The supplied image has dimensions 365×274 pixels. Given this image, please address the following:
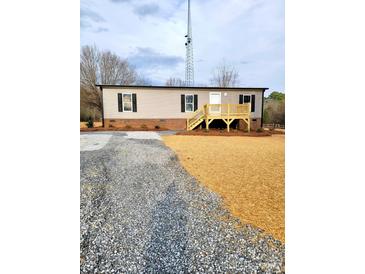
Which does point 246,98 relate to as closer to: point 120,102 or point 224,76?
point 120,102

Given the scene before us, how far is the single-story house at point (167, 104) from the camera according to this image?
11.9m

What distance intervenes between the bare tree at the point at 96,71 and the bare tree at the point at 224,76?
1125 cm

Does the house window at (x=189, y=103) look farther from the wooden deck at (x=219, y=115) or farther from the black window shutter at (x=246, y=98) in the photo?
the black window shutter at (x=246, y=98)

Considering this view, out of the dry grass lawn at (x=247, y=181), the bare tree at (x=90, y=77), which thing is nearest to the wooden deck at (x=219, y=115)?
the dry grass lawn at (x=247, y=181)

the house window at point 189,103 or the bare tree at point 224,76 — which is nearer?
the house window at point 189,103

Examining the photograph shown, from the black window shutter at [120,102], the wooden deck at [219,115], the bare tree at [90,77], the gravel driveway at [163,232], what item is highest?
the bare tree at [90,77]

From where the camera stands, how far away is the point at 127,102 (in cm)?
1213

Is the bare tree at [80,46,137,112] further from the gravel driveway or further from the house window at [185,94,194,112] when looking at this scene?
the gravel driveway

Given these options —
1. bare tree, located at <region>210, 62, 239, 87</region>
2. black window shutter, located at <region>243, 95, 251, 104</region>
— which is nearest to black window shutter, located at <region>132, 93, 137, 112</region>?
black window shutter, located at <region>243, 95, 251, 104</region>

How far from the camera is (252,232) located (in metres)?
2.05

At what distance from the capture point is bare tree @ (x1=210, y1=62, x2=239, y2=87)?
76.4 ft
